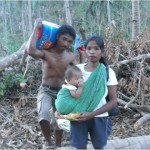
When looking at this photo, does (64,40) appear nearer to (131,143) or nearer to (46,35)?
(46,35)

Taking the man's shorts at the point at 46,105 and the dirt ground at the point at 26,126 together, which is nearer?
the man's shorts at the point at 46,105

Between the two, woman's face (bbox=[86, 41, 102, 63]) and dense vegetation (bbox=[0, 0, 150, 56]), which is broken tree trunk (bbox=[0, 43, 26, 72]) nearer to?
woman's face (bbox=[86, 41, 102, 63])

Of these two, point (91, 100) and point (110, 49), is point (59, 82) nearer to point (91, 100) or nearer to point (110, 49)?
point (91, 100)

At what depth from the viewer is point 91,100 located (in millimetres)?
2930

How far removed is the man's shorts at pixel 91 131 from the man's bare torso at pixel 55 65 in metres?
0.98

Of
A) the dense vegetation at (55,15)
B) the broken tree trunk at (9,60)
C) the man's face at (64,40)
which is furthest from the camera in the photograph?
the dense vegetation at (55,15)

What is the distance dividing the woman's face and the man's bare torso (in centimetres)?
87

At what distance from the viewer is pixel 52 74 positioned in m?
3.90

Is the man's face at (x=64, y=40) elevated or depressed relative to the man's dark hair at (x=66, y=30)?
depressed

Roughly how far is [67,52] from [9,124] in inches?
67.8

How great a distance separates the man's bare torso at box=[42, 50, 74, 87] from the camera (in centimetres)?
383

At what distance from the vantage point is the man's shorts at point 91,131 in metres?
3.01

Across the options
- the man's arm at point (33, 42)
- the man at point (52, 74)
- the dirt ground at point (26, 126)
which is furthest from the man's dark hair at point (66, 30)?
the dirt ground at point (26, 126)

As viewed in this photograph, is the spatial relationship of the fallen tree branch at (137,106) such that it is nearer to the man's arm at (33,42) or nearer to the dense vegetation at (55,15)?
the man's arm at (33,42)
